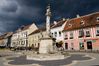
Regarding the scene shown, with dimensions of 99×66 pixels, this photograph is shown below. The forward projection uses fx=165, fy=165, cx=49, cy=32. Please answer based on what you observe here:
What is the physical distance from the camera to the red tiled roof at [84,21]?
44475 mm

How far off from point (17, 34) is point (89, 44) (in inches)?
2021

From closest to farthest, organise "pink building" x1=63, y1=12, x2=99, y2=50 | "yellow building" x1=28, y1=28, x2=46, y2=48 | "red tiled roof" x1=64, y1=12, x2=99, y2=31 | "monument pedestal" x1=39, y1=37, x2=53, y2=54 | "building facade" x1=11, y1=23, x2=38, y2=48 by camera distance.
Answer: "monument pedestal" x1=39, y1=37, x2=53, y2=54, "pink building" x1=63, y1=12, x2=99, y2=50, "red tiled roof" x1=64, y1=12, x2=99, y2=31, "yellow building" x1=28, y1=28, x2=46, y2=48, "building facade" x1=11, y1=23, x2=38, y2=48

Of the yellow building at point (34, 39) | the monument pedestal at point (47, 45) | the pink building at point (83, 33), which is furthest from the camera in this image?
the yellow building at point (34, 39)

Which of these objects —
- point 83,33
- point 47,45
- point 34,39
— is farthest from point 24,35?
point 47,45

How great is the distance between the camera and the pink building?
42.7 meters

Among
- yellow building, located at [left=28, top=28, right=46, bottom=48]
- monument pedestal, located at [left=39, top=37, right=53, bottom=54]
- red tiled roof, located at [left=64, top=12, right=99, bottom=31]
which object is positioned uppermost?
red tiled roof, located at [left=64, top=12, right=99, bottom=31]

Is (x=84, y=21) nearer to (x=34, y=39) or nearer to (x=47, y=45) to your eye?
(x=47, y=45)

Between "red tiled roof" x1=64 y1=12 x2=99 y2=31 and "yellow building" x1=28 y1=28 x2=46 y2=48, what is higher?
"red tiled roof" x1=64 y1=12 x2=99 y2=31

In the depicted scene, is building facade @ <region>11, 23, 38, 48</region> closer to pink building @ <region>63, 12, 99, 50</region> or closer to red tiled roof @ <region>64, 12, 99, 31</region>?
red tiled roof @ <region>64, 12, 99, 31</region>

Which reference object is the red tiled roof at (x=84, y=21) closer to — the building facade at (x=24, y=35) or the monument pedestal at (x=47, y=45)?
the monument pedestal at (x=47, y=45)

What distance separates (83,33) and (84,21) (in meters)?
4.08

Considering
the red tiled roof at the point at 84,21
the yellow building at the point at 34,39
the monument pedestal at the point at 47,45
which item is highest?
the red tiled roof at the point at 84,21

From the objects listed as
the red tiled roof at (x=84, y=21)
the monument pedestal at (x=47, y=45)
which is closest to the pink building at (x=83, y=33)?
the red tiled roof at (x=84, y=21)

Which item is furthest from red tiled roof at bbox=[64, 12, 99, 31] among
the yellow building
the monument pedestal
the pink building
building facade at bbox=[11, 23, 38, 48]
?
building facade at bbox=[11, 23, 38, 48]
